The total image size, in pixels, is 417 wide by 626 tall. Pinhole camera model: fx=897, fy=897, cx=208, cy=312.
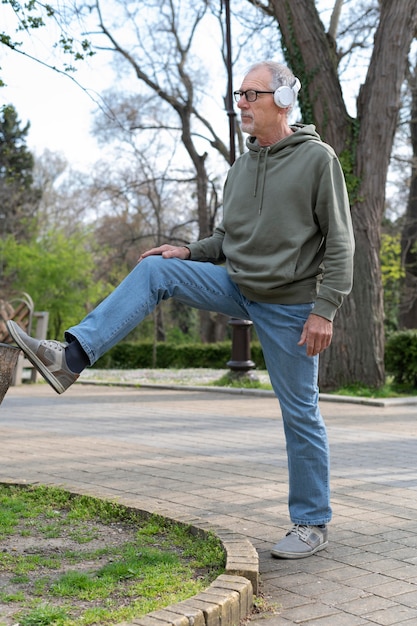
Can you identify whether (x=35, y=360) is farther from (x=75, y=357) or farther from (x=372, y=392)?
(x=372, y=392)

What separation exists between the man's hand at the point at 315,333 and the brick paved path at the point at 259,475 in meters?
0.97

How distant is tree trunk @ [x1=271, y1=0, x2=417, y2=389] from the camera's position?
45.4ft

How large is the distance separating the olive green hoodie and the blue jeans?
3.1 inches

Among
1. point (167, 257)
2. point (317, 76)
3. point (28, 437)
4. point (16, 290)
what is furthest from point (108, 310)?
point (16, 290)

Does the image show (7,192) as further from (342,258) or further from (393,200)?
(342,258)

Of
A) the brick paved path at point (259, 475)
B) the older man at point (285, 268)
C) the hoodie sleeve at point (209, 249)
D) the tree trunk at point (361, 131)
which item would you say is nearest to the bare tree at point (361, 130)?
the tree trunk at point (361, 131)

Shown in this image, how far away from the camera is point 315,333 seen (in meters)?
3.88

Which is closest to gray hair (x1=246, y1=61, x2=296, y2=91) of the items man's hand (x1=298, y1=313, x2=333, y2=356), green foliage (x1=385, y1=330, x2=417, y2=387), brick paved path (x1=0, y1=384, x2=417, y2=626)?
man's hand (x1=298, y1=313, x2=333, y2=356)

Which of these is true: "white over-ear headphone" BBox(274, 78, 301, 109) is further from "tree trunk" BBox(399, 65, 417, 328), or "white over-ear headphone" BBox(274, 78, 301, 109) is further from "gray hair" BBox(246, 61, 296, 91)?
"tree trunk" BBox(399, 65, 417, 328)

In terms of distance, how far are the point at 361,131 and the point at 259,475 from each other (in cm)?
Result: 884

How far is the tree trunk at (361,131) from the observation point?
1383cm

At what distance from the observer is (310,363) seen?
4078mm

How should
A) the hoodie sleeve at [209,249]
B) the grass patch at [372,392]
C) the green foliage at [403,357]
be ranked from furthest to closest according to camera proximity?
the green foliage at [403,357] → the grass patch at [372,392] → the hoodie sleeve at [209,249]

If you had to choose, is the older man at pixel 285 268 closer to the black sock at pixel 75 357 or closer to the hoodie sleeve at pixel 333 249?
the hoodie sleeve at pixel 333 249
